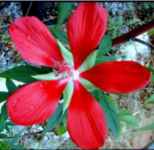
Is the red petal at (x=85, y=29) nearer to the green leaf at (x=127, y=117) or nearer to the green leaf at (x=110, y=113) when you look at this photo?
the green leaf at (x=110, y=113)

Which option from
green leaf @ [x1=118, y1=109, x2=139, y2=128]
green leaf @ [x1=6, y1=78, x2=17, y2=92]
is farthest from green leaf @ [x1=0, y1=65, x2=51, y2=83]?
green leaf @ [x1=118, y1=109, x2=139, y2=128]

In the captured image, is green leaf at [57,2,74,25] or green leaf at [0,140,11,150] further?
green leaf at [0,140,11,150]

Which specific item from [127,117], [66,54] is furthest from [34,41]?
[127,117]

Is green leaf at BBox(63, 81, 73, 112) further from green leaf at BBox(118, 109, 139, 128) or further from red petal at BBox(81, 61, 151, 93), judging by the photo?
green leaf at BBox(118, 109, 139, 128)

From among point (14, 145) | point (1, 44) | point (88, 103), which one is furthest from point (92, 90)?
point (14, 145)

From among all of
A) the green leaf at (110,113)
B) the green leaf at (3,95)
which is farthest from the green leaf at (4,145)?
the green leaf at (110,113)

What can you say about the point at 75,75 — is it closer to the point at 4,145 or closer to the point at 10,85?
the point at 10,85
